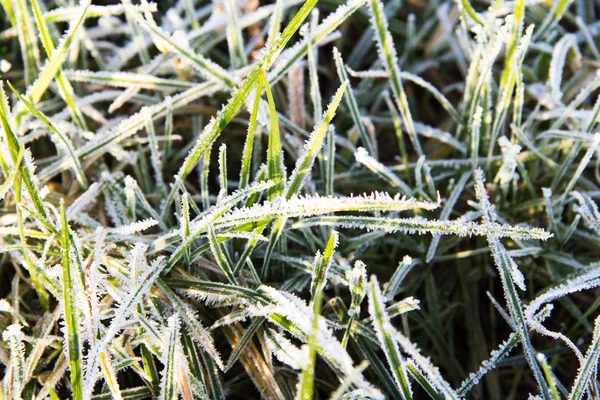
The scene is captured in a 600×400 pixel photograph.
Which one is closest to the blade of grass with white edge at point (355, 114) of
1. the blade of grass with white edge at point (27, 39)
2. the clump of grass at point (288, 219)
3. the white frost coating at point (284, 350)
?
the clump of grass at point (288, 219)

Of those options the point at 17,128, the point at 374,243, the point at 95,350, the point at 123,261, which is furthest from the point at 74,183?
the point at 374,243

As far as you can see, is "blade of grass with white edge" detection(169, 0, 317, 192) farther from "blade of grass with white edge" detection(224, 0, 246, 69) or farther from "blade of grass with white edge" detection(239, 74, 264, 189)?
"blade of grass with white edge" detection(224, 0, 246, 69)

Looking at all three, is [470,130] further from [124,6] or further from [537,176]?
[124,6]

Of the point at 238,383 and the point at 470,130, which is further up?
the point at 470,130

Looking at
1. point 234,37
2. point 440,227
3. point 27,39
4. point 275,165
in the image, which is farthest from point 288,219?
point 27,39

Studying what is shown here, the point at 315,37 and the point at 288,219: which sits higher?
the point at 315,37

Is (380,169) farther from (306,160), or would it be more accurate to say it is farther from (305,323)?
(305,323)
